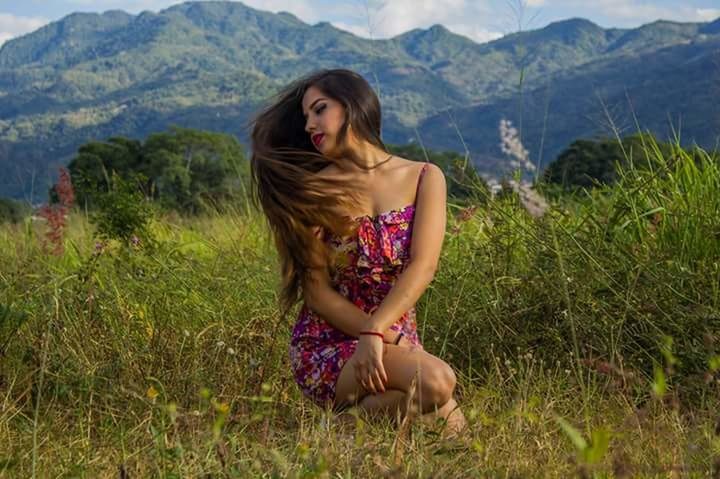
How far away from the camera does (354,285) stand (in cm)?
304

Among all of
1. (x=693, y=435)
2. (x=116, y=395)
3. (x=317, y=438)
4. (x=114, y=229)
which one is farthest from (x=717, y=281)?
(x=114, y=229)

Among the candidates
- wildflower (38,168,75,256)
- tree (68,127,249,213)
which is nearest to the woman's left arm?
wildflower (38,168,75,256)

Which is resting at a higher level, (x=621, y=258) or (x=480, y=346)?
(x=621, y=258)

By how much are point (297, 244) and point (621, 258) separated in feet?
4.58

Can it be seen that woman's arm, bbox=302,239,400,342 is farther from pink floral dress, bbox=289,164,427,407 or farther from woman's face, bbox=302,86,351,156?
woman's face, bbox=302,86,351,156

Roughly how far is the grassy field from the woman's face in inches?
31.8

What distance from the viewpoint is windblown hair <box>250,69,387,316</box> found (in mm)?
2986

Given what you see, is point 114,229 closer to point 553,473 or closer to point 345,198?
point 345,198

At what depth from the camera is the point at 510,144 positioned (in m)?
3.40

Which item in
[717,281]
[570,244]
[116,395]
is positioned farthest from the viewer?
[570,244]

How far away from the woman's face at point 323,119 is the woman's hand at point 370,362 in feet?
2.04

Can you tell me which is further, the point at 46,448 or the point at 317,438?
the point at 46,448

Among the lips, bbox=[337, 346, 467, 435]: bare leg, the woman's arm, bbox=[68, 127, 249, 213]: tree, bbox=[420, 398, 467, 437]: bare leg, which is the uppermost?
the lips

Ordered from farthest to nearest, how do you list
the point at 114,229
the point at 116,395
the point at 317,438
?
the point at 114,229, the point at 116,395, the point at 317,438
